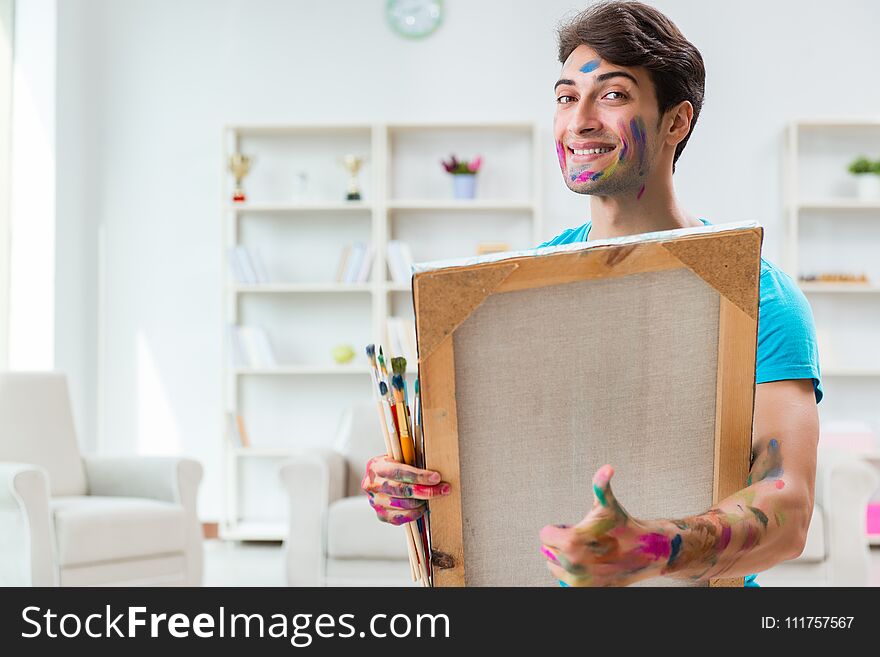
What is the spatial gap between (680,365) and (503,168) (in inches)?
181

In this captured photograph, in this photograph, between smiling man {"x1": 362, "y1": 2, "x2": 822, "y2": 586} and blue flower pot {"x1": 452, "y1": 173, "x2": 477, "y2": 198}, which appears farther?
blue flower pot {"x1": 452, "y1": 173, "x2": 477, "y2": 198}

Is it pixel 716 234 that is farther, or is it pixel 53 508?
pixel 53 508

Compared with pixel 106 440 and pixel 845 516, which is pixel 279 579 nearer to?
pixel 106 440

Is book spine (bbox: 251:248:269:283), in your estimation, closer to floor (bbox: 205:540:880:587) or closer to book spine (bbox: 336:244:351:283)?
book spine (bbox: 336:244:351:283)

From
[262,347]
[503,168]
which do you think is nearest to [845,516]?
[503,168]

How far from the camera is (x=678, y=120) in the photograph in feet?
3.31

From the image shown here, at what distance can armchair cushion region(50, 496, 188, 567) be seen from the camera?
11.1ft

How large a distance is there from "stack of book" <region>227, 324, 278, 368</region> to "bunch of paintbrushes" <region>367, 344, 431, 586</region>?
432cm

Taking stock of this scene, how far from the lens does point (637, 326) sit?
0.82m

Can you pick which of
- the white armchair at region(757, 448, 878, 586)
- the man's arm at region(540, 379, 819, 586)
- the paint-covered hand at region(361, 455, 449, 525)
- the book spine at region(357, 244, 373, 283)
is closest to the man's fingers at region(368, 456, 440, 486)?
the paint-covered hand at region(361, 455, 449, 525)

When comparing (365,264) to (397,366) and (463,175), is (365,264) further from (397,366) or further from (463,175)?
(397,366)

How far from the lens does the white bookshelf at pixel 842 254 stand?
17.0 feet

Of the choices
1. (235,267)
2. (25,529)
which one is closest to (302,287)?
(235,267)

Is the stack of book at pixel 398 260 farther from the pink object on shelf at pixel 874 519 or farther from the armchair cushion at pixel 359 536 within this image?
the pink object on shelf at pixel 874 519
